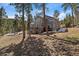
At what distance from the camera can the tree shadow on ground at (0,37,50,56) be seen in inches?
104

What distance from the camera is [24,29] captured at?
264cm

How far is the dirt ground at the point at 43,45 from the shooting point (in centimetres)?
263

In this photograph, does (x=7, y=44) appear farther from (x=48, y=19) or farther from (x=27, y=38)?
(x=48, y=19)

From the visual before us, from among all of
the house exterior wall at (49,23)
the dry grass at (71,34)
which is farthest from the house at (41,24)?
the dry grass at (71,34)

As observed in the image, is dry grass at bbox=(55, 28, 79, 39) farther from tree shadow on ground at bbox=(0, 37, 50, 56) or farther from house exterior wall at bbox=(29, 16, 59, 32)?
tree shadow on ground at bbox=(0, 37, 50, 56)

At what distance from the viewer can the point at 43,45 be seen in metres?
2.67

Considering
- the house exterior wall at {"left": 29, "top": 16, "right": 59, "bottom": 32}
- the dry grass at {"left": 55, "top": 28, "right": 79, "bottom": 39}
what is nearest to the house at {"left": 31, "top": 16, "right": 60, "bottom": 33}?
the house exterior wall at {"left": 29, "top": 16, "right": 59, "bottom": 32}

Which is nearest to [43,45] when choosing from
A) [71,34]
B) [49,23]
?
[49,23]

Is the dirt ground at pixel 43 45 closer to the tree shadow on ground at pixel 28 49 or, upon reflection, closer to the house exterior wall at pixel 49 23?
the tree shadow on ground at pixel 28 49

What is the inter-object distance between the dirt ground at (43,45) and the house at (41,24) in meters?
0.08

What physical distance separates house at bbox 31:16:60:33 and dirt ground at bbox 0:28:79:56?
0.08m

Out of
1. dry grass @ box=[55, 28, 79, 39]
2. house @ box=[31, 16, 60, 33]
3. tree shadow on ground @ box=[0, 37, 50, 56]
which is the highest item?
house @ box=[31, 16, 60, 33]

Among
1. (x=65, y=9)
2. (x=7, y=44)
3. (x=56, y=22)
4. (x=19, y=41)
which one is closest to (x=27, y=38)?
(x=19, y=41)

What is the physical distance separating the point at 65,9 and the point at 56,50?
58 centimetres
